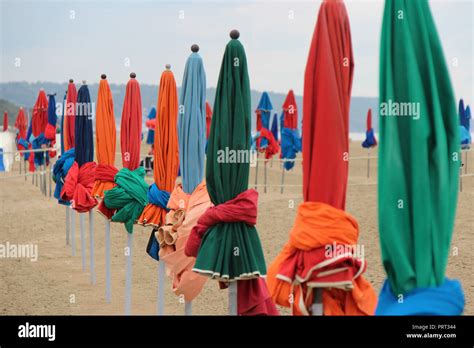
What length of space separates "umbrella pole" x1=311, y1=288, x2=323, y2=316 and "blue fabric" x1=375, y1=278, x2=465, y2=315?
0.52m

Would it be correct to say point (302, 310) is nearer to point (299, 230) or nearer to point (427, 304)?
point (299, 230)

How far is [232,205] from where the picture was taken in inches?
189

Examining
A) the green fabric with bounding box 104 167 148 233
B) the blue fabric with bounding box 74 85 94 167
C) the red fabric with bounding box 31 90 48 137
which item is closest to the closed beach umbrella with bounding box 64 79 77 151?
the blue fabric with bounding box 74 85 94 167

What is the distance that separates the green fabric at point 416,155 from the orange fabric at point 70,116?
6.92 meters

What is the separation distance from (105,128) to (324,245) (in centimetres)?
544

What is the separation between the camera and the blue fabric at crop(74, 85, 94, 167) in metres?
9.28

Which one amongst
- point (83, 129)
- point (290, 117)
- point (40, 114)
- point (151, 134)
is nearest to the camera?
point (83, 129)

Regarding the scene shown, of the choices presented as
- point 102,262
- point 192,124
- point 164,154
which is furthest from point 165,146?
point 102,262

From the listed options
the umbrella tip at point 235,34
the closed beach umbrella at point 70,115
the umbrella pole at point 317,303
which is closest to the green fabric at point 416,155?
the umbrella pole at point 317,303

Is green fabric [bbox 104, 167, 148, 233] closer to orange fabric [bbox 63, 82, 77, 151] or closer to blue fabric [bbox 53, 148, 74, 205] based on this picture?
blue fabric [bbox 53, 148, 74, 205]

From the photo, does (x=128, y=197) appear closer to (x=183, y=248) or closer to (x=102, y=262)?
(x=183, y=248)

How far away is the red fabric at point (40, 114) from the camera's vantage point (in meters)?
18.5
